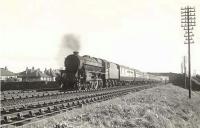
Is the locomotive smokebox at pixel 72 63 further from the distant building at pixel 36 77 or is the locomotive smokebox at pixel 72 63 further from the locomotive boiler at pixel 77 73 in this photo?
the distant building at pixel 36 77

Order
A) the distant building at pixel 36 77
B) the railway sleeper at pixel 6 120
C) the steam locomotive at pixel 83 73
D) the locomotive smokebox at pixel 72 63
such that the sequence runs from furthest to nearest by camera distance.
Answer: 1. the distant building at pixel 36 77
2. the locomotive smokebox at pixel 72 63
3. the steam locomotive at pixel 83 73
4. the railway sleeper at pixel 6 120

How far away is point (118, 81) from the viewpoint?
133 feet

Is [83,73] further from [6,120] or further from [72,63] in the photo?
[6,120]

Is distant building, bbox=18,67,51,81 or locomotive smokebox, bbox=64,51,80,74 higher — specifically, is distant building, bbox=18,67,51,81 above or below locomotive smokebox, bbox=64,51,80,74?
below

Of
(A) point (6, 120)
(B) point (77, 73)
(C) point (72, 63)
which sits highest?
(C) point (72, 63)

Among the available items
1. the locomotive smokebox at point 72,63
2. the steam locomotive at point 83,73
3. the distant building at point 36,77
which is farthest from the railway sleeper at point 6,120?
the distant building at point 36,77

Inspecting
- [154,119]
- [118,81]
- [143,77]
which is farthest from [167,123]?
[143,77]

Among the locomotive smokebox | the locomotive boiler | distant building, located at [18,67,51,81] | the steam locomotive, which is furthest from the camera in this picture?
distant building, located at [18,67,51,81]

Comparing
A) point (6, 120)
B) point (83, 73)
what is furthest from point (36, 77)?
point (6, 120)

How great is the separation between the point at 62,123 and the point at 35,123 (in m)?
0.92

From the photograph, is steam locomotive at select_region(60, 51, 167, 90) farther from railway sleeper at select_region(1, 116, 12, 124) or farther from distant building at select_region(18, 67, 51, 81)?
distant building at select_region(18, 67, 51, 81)

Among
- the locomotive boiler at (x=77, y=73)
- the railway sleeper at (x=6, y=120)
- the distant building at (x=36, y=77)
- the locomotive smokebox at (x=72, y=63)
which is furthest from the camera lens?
the distant building at (x=36, y=77)

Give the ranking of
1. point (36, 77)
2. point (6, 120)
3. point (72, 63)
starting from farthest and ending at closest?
point (36, 77), point (72, 63), point (6, 120)

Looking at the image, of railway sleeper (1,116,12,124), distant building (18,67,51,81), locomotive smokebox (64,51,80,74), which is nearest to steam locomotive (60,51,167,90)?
locomotive smokebox (64,51,80,74)
